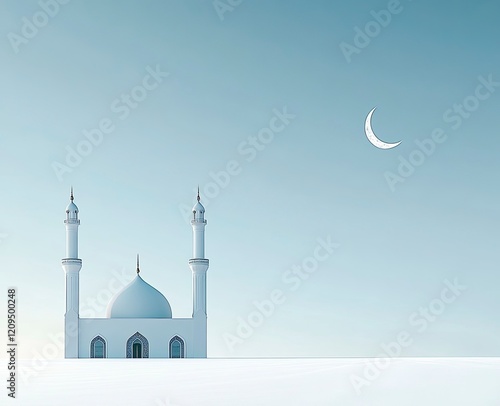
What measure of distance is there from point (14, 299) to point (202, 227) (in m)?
30.4

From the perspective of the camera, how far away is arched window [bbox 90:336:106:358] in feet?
153

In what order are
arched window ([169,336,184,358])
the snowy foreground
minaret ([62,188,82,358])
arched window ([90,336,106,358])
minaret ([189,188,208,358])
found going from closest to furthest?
1. the snowy foreground
2. arched window ([90,336,106,358])
3. minaret ([62,188,82,358])
4. arched window ([169,336,184,358])
5. minaret ([189,188,208,358])

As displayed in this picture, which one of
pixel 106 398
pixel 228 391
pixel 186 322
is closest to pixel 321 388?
pixel 228 391

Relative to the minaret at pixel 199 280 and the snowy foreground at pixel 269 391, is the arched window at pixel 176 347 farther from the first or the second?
the snowy foreground at pixel 269 391

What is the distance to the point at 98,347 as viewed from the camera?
46.7 m

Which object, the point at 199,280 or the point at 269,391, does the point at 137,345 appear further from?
the point at 269,391

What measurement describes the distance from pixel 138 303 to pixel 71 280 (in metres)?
3.85

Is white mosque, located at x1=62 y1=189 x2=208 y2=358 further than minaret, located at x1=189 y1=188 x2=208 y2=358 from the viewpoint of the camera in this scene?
No

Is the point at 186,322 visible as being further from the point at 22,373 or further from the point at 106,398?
the point at 106,398

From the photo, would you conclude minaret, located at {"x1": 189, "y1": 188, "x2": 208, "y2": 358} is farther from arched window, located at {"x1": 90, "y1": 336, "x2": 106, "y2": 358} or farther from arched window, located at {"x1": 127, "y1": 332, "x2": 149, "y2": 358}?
arched window, located at {"x1": 90, "y1": 336, "x2": 106, "y2": 358}

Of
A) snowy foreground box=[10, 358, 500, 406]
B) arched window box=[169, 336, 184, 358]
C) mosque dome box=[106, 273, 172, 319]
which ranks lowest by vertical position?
snowy foreground box=[10, 358, 500, 406]

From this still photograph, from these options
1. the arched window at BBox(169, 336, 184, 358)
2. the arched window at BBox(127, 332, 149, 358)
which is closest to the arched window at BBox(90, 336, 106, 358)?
the arched window at BBox(127, 332, 149, 358)

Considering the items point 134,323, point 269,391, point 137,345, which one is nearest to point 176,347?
point 137,345

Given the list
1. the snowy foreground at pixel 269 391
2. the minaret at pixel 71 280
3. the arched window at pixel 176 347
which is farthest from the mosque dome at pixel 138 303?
the snowy foreground at pixel 269 391
